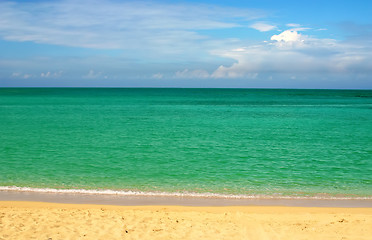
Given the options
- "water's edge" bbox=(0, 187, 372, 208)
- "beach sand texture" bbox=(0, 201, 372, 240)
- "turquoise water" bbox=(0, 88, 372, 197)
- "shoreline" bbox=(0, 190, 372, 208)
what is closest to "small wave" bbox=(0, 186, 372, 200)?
"water's edge" bbox=(0, 187, 372, 208)

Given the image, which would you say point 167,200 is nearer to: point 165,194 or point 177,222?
point 165,194

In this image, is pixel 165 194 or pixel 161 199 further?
pixel 165 194

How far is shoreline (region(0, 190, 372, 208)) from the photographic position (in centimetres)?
1102

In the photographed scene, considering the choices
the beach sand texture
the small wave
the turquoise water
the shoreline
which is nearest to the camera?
the beach sand texture

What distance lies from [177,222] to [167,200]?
94.3 inches

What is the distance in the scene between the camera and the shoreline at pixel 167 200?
11023 millimetres

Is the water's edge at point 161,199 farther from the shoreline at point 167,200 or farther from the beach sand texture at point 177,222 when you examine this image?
the beach sand texture at point 177,222

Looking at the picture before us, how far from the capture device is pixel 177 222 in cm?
902

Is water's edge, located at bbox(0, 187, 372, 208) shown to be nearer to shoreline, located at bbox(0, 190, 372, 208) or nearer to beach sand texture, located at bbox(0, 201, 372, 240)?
shoreline, located at bbox(0, 190, 372, 208)

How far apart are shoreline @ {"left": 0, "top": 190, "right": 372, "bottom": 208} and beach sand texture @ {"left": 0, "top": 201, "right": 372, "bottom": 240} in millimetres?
517

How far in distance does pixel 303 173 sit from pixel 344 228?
6277 millimetres

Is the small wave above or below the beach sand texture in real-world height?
below

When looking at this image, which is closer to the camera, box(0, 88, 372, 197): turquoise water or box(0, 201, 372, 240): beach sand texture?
box(0, 201, 372, 240): beach sand texture

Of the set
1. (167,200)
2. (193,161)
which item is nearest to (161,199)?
(167,200)
